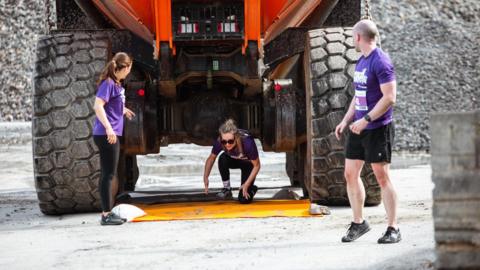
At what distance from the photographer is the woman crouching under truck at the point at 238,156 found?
10.3 metres

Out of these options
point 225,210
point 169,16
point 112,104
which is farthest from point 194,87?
point 112,104

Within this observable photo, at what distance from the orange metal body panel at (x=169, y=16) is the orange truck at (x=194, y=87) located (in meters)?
0.01

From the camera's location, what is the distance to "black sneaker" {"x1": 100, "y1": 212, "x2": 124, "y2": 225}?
29.9 ft

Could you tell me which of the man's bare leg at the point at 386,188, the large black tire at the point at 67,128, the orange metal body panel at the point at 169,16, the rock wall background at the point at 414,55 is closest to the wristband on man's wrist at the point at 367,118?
the man's bare leg at the point at 386,188

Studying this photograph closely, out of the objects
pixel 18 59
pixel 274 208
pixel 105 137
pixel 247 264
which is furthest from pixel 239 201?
pixel 18 59

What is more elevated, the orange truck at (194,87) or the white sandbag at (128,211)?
the orange truck at (194,87)

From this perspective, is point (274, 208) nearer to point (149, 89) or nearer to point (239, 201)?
point (239, 201)

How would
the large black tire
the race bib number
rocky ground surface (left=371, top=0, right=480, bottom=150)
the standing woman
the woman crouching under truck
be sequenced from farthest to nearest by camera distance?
rocky ground surface (left=371, top=0, right=480, bottom=150)
the woman crouching under truck
the large black tire
the standing woman
the race bib number

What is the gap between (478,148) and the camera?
5559 millimetres

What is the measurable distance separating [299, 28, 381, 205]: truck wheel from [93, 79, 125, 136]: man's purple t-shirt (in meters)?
1.66

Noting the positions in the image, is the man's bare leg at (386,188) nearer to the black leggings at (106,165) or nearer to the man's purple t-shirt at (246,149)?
the black leggings at (106,165)

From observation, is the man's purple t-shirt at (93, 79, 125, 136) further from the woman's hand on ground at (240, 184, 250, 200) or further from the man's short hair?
the man's short hair

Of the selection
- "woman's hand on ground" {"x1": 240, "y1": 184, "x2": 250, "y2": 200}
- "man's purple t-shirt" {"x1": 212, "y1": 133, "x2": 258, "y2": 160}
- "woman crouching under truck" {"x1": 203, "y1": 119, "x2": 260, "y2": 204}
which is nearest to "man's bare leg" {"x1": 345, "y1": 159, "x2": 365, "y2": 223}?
"woman crouching under truck" {"x1": 203, "y1": 119, "x2": 260, "y2": 204}

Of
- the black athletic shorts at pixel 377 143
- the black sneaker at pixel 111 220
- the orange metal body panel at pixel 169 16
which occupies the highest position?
the orange metal body panel at pixel 169 16
